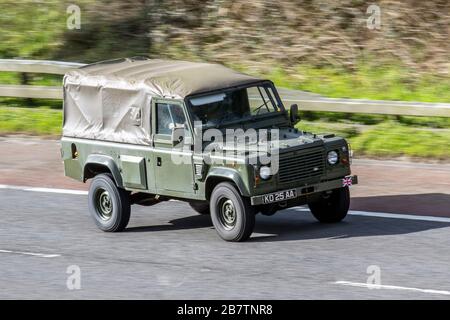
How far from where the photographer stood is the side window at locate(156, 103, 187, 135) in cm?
1270

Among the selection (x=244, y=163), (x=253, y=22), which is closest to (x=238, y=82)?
(x=244, y=163)

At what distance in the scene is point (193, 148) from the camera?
40.9ft

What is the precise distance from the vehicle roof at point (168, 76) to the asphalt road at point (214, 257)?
1.88 metres

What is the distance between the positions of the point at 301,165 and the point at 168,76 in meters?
2.10

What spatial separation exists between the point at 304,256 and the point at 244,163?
1258 millimetres

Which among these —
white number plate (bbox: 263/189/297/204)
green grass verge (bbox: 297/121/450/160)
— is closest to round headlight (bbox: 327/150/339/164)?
white number plate (bbox: 263/189/297/204)

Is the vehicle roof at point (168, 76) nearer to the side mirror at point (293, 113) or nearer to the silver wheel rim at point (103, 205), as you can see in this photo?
the side mirror at point (293, 113)

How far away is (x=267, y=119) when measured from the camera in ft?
43.4

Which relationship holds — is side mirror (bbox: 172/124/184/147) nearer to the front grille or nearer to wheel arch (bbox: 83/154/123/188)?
wheel arch (bbox: 83/154/123/188)

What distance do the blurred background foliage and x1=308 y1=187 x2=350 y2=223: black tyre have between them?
427cm

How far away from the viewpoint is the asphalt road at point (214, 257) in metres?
10.7

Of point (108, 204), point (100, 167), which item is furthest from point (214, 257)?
point (100, 167)

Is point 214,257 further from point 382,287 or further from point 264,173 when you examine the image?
point 382,287
